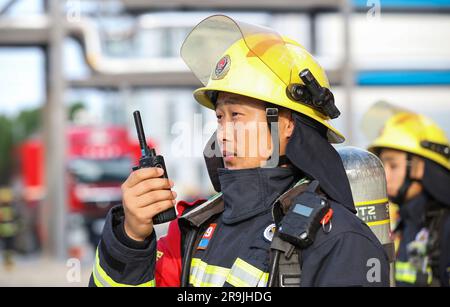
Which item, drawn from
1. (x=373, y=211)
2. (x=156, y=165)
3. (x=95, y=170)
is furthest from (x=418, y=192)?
(x=95, y=170)

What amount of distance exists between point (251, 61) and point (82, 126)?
1171 centimetres

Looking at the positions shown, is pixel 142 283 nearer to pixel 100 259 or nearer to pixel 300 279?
pixel 100 259

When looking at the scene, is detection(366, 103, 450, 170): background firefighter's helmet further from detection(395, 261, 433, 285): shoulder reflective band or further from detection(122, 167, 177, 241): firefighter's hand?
detection(122, 167, 177, 241): firefighter's hand

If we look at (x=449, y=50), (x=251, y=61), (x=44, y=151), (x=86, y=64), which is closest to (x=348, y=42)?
(x=449, y=50)

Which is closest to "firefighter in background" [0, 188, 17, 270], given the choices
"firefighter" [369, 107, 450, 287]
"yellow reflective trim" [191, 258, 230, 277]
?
"firefighter" [369, 107, 450, 287]

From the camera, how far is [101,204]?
41.3 feet

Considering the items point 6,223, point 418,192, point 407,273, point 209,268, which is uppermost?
point 209,268

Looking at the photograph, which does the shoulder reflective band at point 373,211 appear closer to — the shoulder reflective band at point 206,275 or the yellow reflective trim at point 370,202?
the yellow reflective trim at point 370,202

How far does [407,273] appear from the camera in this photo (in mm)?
3479

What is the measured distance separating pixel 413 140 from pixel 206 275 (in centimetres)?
246

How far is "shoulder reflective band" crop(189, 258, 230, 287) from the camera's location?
5.54 feet

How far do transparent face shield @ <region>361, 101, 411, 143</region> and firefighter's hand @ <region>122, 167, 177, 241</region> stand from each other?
8.32ft

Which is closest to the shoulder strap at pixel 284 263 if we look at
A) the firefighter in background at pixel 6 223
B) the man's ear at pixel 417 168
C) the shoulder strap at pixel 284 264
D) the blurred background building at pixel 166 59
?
the shoulder strap at pixel 284 264

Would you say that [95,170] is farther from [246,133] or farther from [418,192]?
[246,133]
